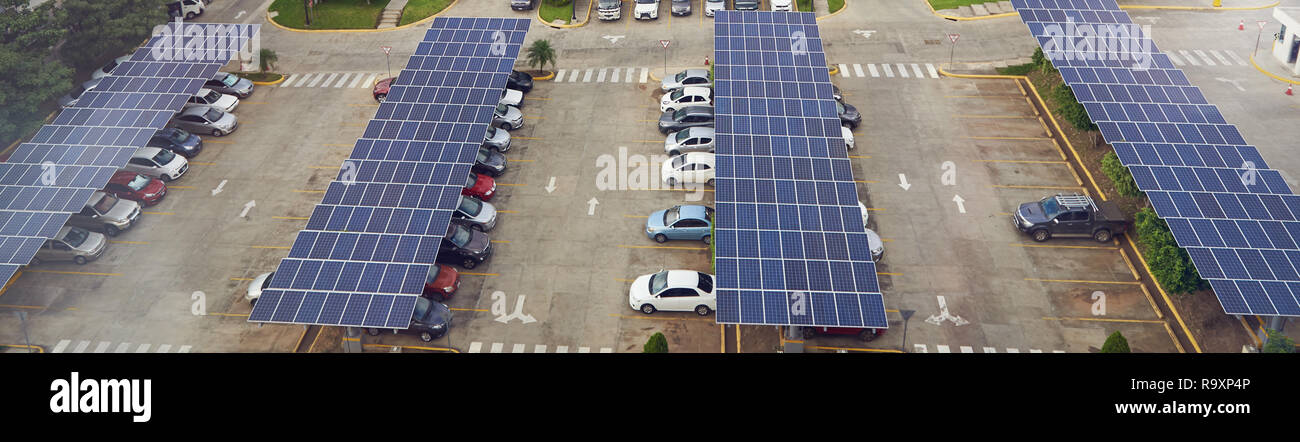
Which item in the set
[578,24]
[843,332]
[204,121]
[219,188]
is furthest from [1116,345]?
[204,121]

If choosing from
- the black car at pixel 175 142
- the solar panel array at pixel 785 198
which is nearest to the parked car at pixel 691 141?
the solar panel array at pixel 785 198

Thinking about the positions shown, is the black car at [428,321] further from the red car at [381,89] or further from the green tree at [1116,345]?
the green tree at [1116,345]

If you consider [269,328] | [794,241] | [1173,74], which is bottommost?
[269,328]

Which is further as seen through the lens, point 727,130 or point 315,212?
point 727,130

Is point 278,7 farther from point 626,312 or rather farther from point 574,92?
point 626,312

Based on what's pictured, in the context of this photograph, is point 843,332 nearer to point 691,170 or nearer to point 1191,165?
point 691,170
